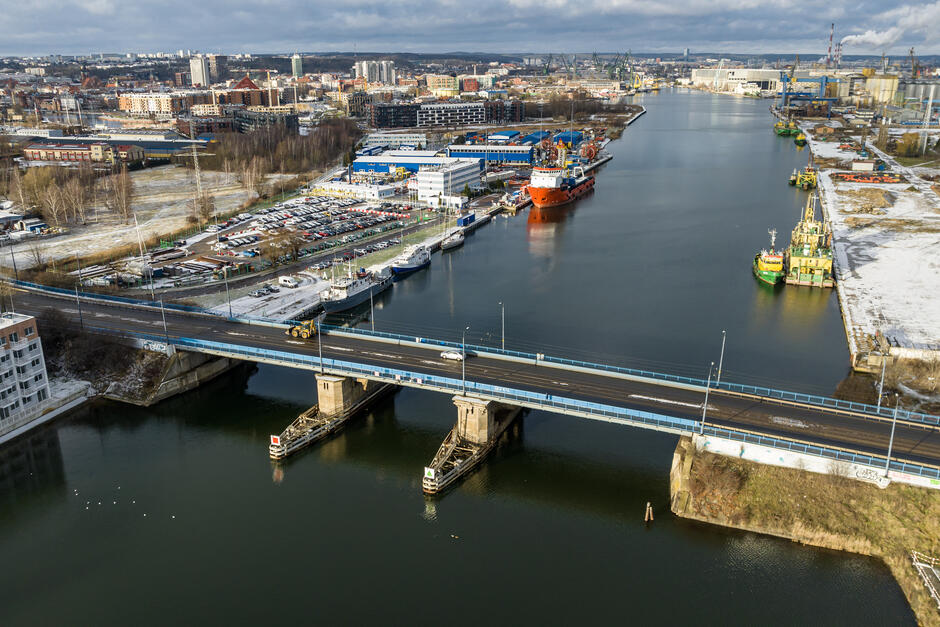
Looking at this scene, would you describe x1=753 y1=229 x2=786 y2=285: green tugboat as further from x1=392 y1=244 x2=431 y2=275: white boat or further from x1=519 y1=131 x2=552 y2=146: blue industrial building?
x1=519 y1=131 x2=552 y2=146: blue industrial building

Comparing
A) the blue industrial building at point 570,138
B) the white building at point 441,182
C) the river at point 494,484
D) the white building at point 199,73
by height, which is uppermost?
the white building at point 199,73

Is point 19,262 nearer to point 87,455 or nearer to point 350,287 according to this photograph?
point 350,287

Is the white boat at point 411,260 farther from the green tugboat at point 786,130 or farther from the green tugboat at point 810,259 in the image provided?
the green tugboat at point 786,130

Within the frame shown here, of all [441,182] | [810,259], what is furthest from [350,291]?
[441,182]

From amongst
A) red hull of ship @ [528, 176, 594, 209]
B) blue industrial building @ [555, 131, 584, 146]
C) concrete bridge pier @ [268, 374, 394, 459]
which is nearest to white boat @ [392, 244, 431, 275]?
concrete bridge pier @ [268, 374, 394, 459]

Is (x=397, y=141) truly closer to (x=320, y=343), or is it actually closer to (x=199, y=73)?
(x=320, y=343)

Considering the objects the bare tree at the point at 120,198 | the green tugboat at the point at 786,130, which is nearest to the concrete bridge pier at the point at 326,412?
the bare tree at the point at 120,198
